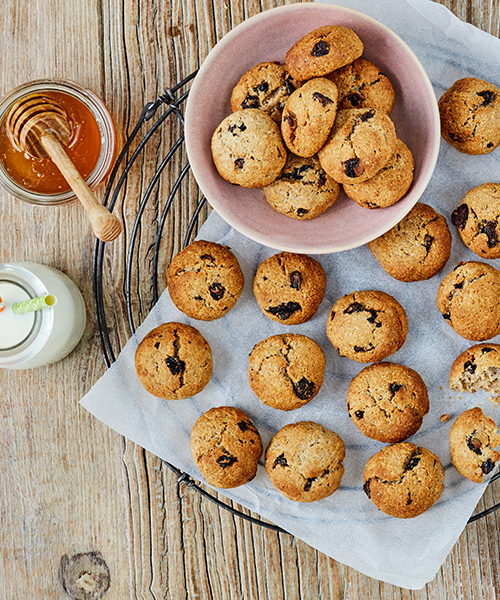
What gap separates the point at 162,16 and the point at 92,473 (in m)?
1.44

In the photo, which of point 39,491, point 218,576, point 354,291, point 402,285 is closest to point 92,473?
point 39,491

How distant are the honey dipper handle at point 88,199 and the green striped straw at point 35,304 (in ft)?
0.68

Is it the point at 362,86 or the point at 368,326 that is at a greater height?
the point at 362,86

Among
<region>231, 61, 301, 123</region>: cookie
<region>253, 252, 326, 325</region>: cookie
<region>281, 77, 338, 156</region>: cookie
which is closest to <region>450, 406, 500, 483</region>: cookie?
<region>253, 252, 326, 325</region>: cookie

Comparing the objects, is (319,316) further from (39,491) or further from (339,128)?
(39,491)

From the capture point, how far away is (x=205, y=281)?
5.21ft

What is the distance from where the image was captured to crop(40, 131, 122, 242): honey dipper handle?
4.74 ft

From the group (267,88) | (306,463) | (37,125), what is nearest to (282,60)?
(267,88)

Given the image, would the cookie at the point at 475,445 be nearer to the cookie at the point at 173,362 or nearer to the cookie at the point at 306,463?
the cookie at the point at 306,463

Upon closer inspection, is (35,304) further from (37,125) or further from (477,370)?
(477,370)

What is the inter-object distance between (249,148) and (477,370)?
833mm

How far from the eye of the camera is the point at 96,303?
1.73 metres

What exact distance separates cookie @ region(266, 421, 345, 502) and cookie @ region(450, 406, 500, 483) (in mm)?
317

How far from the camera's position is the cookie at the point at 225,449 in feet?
5.18
